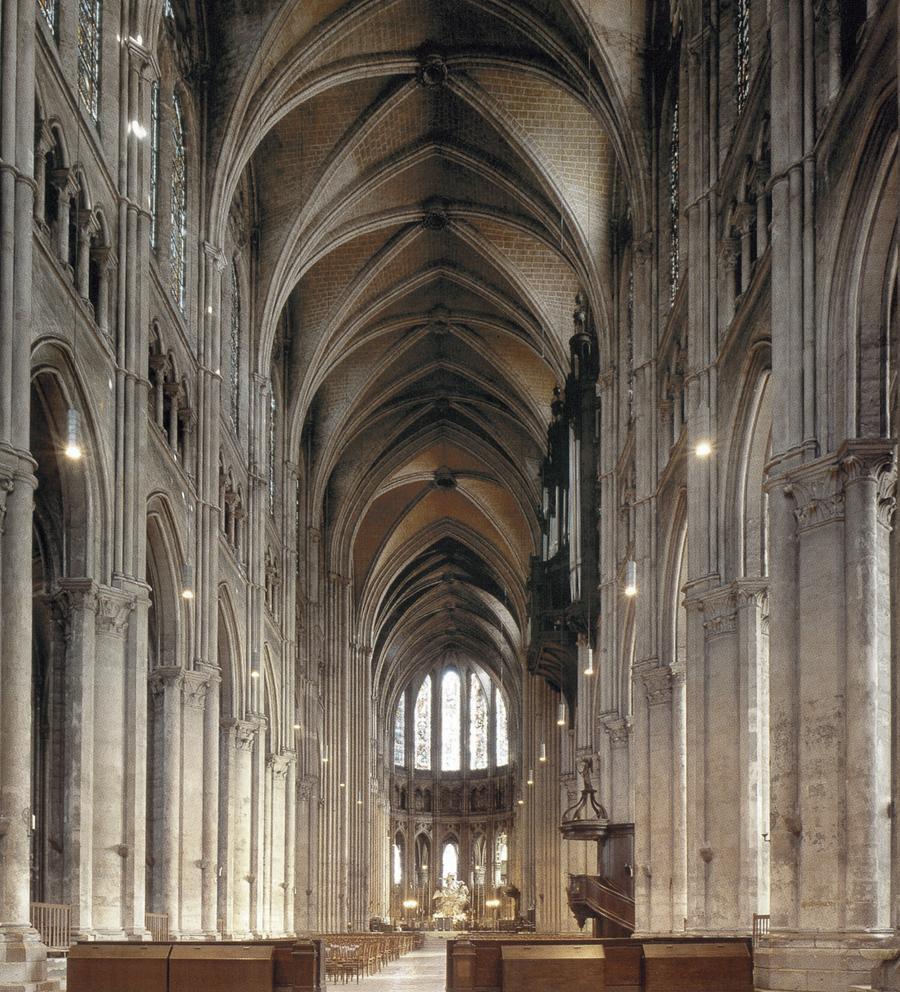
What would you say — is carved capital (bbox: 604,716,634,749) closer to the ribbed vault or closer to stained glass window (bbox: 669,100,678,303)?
the ribbed vault

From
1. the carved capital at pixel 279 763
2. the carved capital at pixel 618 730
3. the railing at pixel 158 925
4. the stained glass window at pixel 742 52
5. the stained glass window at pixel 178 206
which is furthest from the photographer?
the carved capital at pixel 279 763

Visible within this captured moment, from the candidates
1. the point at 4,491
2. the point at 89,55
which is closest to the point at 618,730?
the point at 89,55

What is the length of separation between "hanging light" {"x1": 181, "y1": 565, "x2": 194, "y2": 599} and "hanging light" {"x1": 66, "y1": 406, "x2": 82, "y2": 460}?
7500 mm

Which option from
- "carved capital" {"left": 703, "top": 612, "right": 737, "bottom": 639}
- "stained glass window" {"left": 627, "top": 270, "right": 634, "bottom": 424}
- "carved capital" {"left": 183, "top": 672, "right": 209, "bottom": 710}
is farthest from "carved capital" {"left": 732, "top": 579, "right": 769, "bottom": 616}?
"carved capital" {"left": 183, "top": 672, "right": 209, "bottom": 710}

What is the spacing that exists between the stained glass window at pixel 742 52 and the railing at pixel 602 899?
16.6 metres

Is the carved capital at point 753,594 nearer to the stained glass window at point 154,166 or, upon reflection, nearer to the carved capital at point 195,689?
the carved capital at point 195,689

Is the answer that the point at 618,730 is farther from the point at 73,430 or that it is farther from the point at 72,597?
the point at 73,430

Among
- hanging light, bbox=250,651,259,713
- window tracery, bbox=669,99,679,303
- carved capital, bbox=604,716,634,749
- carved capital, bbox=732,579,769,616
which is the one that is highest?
window tracery, bbox=669,99,679,303

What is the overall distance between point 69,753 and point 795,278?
12.7 meters

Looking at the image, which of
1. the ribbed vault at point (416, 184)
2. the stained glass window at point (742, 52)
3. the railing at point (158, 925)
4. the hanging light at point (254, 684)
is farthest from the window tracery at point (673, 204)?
the railing at point (158, 925)

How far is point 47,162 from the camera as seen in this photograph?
19656mm

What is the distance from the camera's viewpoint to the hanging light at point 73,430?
2039cm

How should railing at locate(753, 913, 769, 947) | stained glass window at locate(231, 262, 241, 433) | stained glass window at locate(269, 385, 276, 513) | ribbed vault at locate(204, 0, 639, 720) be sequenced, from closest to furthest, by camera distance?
railing at locate(753, 913, 769, 947), ribbed vault at locate(204, 0, 639, 720), stained glass window at locate(231, 262, 241, 433), stained glass window at locate(269, 385, 276, 513)

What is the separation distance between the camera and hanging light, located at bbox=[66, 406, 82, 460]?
20.4 m
